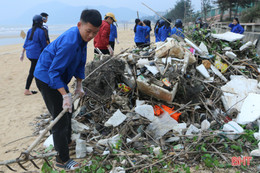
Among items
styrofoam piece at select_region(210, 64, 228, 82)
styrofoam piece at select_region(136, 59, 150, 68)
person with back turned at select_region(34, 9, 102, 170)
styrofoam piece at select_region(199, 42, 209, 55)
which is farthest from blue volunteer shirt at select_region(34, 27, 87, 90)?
styrofoam piece at select_region(199, 42, 209, 55)

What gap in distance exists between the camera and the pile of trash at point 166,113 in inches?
107

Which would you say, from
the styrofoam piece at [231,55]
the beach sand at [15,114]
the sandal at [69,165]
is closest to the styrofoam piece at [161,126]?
the sandal at [69,165]

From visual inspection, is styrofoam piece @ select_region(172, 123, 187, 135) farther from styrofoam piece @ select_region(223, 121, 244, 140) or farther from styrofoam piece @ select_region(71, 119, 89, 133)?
styrofoam piece @ select_region(71, 119, 89, 133)

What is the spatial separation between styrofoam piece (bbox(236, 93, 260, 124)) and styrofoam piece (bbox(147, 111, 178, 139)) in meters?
1.28

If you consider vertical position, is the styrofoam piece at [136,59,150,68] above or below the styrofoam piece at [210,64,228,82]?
above

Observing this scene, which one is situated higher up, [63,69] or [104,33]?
[104,33]

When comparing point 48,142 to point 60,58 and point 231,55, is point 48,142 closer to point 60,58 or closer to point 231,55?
point 60,58

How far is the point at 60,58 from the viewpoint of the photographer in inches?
82.0

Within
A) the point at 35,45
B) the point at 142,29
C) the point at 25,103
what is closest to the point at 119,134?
the point at 25,103

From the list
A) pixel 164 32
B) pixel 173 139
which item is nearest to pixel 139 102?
pixel 173 139

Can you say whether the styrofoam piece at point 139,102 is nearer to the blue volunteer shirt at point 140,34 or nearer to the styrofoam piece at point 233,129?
the styrofoam piece at point 233,129

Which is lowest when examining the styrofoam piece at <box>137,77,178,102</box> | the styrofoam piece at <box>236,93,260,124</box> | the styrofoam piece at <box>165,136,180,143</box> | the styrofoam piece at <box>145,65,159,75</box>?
the styrofoam piece at <box>165,136,180,143</box>

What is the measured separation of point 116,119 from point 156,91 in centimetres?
90

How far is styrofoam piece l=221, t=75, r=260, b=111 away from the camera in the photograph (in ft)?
12.7
